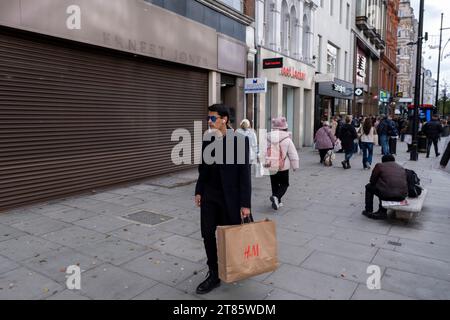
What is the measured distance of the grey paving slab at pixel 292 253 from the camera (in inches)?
177

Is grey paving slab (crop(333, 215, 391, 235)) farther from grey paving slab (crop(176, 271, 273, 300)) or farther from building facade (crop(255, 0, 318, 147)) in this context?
building facade (crop(255, 0, 318, 147))

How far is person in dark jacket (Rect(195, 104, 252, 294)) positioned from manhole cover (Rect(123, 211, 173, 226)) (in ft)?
8.15

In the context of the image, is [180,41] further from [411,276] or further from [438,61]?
[438,61]

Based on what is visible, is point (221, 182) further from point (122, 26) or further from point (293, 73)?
point (293, 73)

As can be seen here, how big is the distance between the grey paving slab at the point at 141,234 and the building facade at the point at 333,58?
17173 mm

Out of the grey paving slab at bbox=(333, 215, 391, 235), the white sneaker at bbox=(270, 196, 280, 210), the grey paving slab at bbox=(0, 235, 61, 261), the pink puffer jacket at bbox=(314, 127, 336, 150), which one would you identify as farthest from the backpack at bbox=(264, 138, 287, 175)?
the pink puffer jacket at bbox=(314, 127, 336, 150)

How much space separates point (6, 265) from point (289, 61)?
51.6 ft

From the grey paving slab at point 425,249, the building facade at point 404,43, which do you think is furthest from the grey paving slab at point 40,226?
the building facade at point 404,43

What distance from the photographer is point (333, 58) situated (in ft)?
81.4

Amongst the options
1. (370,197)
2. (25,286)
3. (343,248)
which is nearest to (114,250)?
(25,286)

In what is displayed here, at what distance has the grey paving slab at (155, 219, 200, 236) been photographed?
5.59 m

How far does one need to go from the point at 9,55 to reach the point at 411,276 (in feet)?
23.2

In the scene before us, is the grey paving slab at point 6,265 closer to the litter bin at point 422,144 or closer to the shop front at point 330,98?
the litter bin at point 422,144

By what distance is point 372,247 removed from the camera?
5.02 meters
